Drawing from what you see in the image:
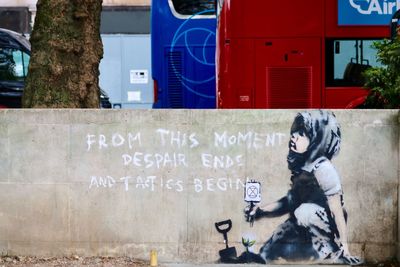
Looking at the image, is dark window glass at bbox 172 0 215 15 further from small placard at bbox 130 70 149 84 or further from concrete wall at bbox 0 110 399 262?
small placard at bbox 130 70 149 84

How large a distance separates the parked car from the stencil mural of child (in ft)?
23.3

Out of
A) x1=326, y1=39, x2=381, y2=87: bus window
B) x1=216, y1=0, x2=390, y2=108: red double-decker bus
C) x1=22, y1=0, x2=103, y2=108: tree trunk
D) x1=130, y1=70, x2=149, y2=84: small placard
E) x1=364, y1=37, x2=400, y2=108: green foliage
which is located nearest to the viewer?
x1=364, y1=37, x2=400, y2=108: green foliage

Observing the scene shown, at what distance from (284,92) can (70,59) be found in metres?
4.04

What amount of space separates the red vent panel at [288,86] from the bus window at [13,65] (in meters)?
4.97

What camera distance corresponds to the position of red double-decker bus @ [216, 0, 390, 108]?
11984mm

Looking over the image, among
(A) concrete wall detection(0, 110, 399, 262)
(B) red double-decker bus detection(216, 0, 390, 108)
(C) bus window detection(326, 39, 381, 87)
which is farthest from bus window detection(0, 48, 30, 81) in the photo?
(A) concrete wall detection(0, 110, 399, 262)

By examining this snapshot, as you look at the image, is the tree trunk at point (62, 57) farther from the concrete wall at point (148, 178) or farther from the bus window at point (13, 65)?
the bus window at point (13, 65)

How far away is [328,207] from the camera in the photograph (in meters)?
8.06

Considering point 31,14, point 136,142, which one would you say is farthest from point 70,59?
point 31,14

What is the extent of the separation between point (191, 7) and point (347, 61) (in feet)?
13.3

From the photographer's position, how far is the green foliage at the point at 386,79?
336 inches

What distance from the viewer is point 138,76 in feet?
76.2

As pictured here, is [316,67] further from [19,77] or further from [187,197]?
[19,77]

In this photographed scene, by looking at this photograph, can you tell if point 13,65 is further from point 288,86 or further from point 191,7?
point 288,86
